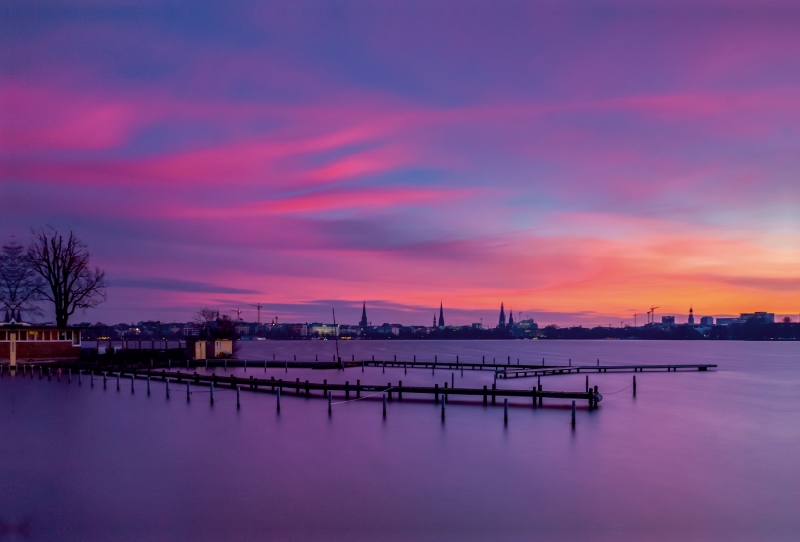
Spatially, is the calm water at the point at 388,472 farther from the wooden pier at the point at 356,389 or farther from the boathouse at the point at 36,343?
the boathouse at the point at 36,343

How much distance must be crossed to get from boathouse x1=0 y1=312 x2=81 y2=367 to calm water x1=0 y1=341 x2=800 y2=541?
69.6 ft

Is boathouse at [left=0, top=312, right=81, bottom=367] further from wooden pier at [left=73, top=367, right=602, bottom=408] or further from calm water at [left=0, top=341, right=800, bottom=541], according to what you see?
calm water at [left=0, top=341, right=800, bottom=541]

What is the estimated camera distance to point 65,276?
257 feet

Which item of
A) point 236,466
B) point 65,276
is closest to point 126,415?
point 236,466

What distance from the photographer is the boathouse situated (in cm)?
6488

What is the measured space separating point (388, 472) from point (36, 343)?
55.3m

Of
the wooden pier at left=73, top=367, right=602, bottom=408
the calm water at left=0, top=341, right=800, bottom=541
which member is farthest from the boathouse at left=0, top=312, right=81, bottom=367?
the calm water at left=0, top=341, right=800, bottom=541

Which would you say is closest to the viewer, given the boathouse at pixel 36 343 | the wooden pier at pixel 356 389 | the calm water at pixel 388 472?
the calm water at pixel 388 472

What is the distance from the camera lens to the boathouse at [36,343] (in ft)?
213

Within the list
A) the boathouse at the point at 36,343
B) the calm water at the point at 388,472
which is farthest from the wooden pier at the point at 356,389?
the boathouse at the point at 36,343

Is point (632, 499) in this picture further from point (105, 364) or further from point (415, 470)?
point (105, 364)

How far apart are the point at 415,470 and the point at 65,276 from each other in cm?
6685

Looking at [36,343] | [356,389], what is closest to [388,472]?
[356,389]

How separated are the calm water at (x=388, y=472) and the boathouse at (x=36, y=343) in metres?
21.2
